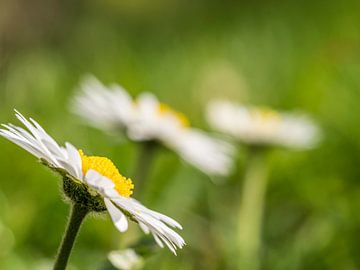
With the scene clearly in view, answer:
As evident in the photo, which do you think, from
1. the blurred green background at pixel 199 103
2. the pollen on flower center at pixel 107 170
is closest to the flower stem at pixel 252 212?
the blurred green background at pixel 199 103

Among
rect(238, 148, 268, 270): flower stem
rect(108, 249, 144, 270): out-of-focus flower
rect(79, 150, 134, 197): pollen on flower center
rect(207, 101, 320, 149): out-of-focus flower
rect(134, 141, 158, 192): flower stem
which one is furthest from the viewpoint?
rect(207, 101, 320, 149): out-of-focus flower

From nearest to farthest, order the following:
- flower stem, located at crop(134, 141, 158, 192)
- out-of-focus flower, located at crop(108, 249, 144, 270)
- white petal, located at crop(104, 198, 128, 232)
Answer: white petal, located at crop(104, 198, 128, 232)
out-of-focus flower, located at crop(108, 249, 144, 270)
flower stem, located at crop(134, 141, 158, 192)

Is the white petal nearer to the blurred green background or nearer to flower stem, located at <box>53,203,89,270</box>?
flower stem, located at <box>53,203,89,270</box>

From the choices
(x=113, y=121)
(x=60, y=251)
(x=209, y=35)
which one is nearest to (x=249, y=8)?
(x=209, y=35)

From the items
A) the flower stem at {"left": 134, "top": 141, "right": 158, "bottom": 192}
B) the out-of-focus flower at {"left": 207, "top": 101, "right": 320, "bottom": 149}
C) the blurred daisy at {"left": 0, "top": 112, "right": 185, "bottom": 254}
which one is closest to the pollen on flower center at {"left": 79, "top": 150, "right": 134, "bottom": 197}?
the blurred daisy at {"left": 0, "top": 112, "right": 185, "bottom": 254}

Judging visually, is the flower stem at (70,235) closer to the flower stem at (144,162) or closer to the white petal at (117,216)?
the white petal at (117,216)

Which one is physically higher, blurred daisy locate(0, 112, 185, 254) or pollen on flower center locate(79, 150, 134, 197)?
pollen on flower center locate(79, 150, 134, 197)

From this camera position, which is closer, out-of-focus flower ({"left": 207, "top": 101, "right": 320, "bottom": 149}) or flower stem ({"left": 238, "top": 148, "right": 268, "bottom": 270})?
flower stem ({"left": 238, "top": 148, "right": 268, "bottom": 270})

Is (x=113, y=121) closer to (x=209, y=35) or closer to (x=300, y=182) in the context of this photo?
(x=300, y=182)

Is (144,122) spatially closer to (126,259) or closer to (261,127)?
(261,127)
